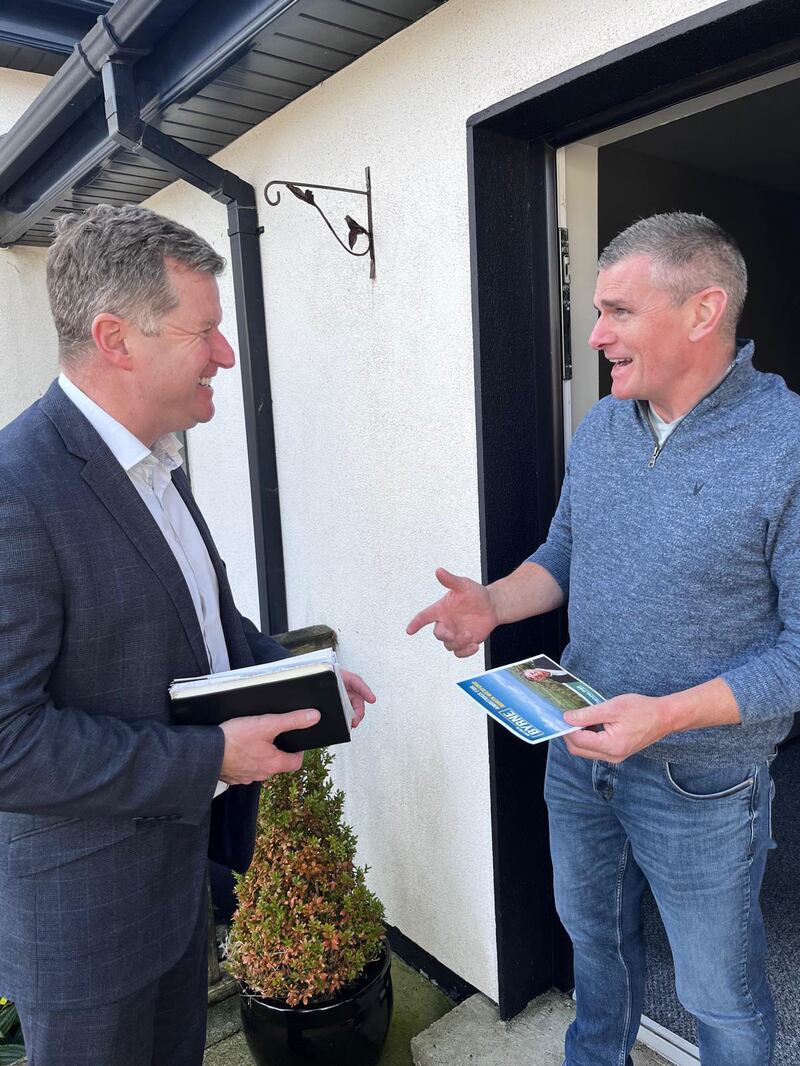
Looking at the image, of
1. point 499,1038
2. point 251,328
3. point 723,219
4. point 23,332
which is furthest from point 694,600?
point 23,332

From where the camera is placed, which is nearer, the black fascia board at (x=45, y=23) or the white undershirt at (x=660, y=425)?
the white undershirt at (x=660, y=425)

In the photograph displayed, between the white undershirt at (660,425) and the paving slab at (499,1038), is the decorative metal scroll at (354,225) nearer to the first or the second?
the white undershirt at (660,425)

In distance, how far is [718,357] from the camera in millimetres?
1585

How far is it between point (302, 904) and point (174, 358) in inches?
63.3

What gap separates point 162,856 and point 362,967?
1.08 meters

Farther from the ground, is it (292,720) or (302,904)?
(292,720)

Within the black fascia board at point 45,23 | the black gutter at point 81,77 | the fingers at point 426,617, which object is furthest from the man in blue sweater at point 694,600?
the black fascia board at point 45,23

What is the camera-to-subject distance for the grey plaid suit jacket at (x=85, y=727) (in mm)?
1231

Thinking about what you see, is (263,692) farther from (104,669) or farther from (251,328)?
(251,328)

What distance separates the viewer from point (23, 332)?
4520 millimetres

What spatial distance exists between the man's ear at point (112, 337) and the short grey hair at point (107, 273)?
0.01m

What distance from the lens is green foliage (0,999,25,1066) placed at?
8.42 ft

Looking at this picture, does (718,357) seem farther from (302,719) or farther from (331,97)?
(331,97)

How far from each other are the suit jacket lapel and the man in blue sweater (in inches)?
31.1
